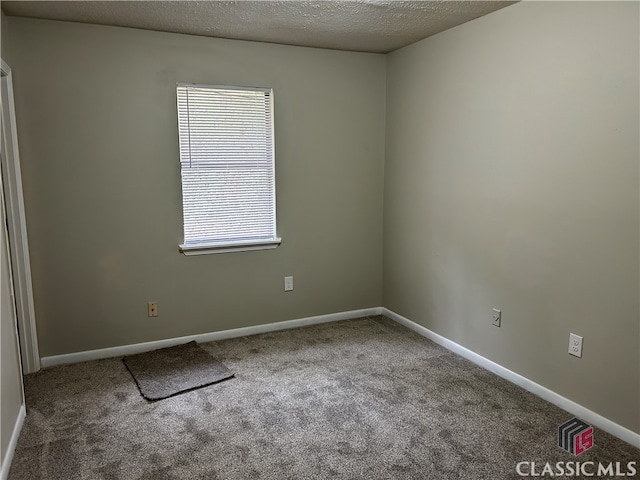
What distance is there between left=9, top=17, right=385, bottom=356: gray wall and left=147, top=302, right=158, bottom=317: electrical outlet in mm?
40

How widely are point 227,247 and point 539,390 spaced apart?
232cm

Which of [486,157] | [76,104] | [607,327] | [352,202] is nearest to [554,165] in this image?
[486,157]

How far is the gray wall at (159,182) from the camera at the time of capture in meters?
3.03

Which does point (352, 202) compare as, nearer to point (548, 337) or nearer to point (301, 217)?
point (301, 217)

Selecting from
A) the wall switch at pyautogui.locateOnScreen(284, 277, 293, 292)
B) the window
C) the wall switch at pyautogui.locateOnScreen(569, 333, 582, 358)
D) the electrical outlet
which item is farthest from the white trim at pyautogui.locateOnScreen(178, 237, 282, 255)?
the wall switch at pyautogui.locateOnScreen(569, 333, 582, 358)

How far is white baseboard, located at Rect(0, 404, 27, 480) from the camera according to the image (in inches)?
80.0

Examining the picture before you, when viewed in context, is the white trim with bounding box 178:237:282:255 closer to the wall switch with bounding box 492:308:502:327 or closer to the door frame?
the door frame

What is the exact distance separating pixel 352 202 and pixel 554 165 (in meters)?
1.75

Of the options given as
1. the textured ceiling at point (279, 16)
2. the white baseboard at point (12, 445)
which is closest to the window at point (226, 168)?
the textured ceiling at point (279, 16)

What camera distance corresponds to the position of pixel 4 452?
6.81ft

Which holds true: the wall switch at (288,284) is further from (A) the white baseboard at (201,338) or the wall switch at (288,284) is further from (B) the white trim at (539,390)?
(B) the white trim at (539,390)

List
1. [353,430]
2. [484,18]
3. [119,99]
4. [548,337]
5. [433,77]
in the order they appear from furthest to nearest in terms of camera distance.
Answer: [433,77] → [119,99] → [484,18] → [548,337] → [353,430]

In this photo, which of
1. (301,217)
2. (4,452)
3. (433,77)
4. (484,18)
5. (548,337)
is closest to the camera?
(4,452)

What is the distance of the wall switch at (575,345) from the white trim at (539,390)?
10.9 inches
